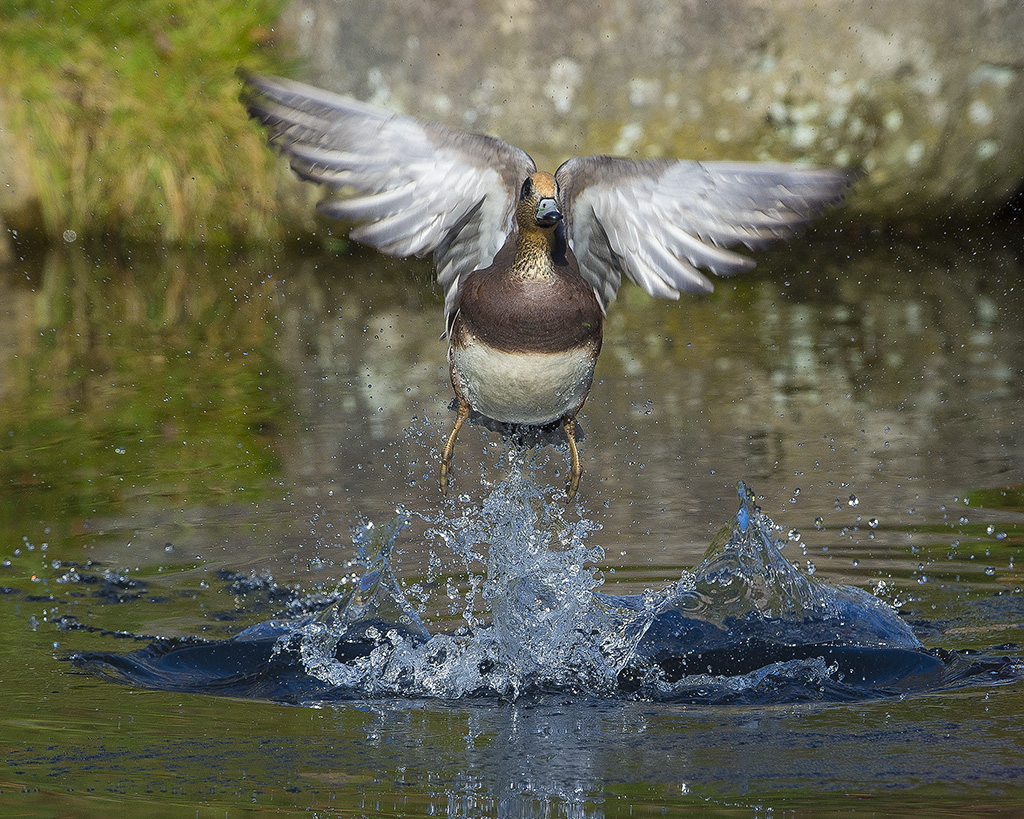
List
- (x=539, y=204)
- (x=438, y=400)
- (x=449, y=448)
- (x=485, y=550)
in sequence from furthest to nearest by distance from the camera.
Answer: (x=438, y=400), (x=449, y=448), (x=485, y=550), (x=539, y=204)

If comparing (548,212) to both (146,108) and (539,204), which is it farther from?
(146,108)

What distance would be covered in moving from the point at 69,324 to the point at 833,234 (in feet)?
18.1

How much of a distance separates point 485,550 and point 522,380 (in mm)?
753

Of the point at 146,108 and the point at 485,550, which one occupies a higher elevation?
the point at 146,108

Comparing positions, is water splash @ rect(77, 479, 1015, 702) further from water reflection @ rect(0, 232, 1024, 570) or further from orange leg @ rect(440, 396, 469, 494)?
water reflection @ rect(0, 232, 1024, 570)

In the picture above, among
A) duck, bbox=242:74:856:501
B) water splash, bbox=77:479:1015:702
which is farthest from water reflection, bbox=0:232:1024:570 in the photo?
duck, bbox=242:74:856:501

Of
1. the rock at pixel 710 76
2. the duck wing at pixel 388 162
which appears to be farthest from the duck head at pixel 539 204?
the rock at pixel 710 76

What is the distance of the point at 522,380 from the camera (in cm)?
409

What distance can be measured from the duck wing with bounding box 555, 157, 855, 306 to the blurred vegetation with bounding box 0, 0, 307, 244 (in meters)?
6.47

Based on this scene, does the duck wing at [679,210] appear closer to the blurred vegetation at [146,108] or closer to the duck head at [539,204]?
the duck head at [539,204]

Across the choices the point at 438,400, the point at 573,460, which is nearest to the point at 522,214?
the point at 573,460

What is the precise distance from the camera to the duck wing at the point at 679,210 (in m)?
4.24

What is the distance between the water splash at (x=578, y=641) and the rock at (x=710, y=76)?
6065 millimetres

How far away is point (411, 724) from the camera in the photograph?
130 inches
